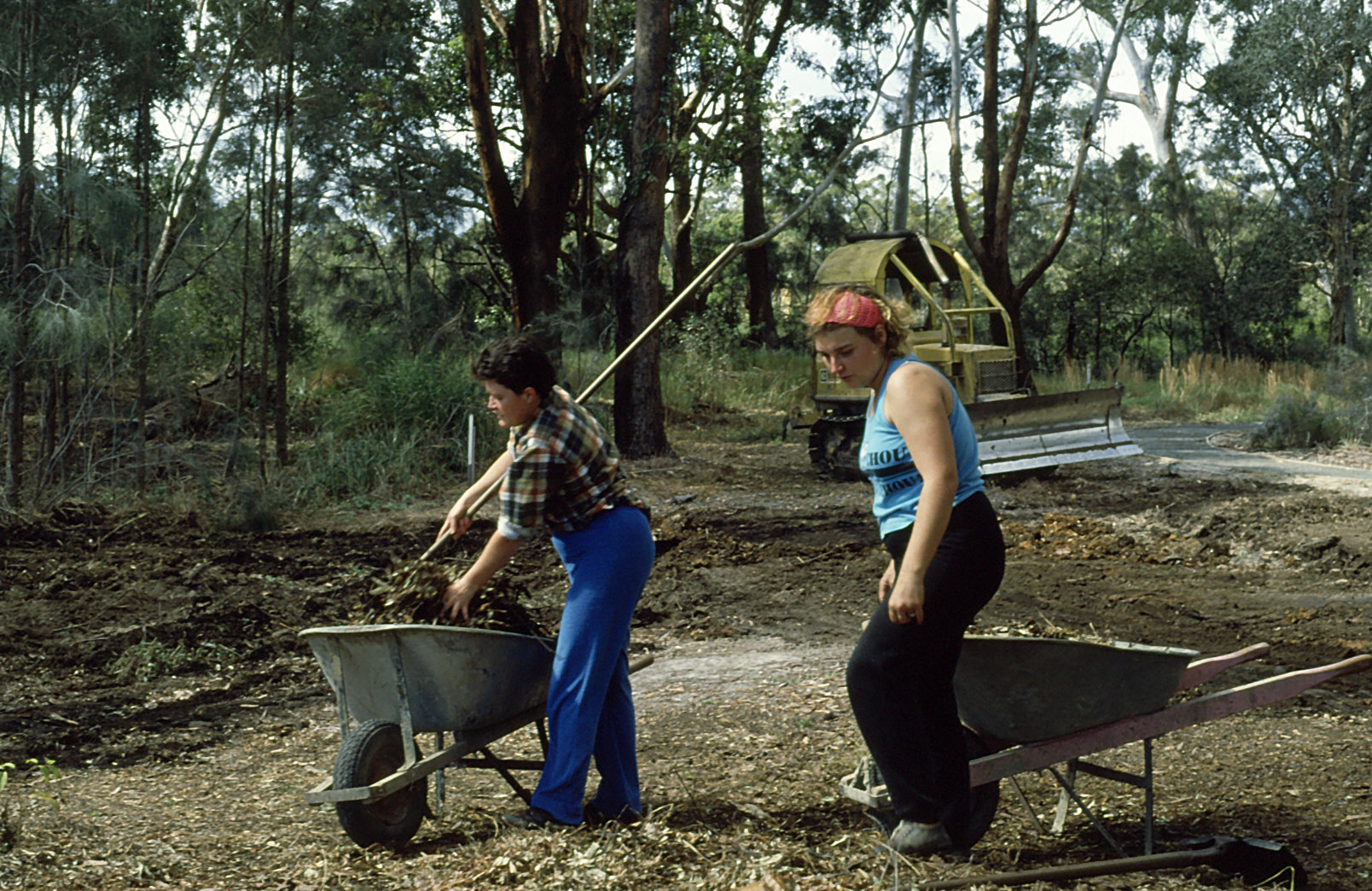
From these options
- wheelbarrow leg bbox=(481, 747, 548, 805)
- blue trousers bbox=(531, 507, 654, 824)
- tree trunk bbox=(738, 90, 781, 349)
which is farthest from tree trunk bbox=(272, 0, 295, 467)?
tree trunk bbox=(738, 90, 781, 349)

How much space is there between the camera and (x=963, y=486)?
3166 mm

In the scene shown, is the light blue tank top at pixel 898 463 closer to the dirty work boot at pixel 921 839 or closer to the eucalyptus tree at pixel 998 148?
the dirty work boot at pixel 921 839

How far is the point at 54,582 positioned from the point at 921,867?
7321 millimetres

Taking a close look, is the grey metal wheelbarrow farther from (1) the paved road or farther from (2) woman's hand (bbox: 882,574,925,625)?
(1) the paved road

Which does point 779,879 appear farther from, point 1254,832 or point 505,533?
point 1254,832

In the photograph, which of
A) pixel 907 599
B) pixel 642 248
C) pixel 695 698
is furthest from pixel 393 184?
pixel 907 599

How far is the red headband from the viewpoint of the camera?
3152mm

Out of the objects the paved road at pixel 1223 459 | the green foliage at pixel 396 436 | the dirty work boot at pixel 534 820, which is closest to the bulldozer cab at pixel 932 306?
the paved road at pixel 1223 459

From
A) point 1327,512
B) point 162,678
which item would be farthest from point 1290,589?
point 162,678

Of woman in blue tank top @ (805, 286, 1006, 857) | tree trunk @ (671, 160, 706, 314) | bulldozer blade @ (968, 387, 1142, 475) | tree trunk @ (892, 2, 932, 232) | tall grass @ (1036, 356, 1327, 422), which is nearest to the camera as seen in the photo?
woman in blue tank top @ (805, 286, 1006, 857)

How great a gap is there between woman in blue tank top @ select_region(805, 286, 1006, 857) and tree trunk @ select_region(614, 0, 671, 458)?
40.1ft

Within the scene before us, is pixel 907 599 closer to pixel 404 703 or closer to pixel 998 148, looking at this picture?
pixel 404 703

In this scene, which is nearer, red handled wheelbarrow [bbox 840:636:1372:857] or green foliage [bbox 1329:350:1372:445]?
red handled wheelbarrow [bbox 840:636:1372:857]

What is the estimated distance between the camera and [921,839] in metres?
3.16
